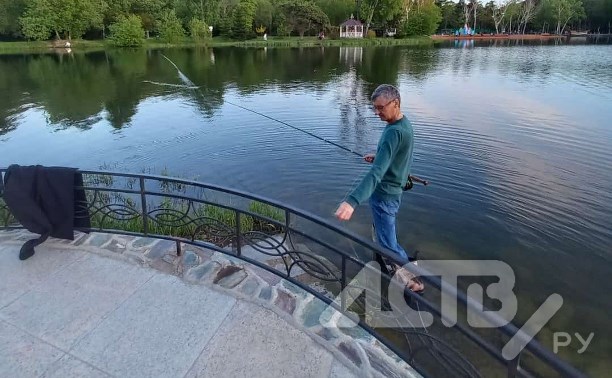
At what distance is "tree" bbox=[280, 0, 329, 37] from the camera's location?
71000 mm

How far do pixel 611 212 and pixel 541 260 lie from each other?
2.69 metres

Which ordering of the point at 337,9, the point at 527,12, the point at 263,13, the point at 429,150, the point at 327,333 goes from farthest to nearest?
1. the point at 527,12
2. the point at 337,9
3. the point at 263,13
4. the point at 429,150
5. the point at 327,333

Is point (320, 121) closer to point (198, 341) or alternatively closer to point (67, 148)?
point (67, 148)

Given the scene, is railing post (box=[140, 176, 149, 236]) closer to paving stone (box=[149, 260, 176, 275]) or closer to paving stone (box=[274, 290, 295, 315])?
paving stone (box=[149, 260, 176, 275])

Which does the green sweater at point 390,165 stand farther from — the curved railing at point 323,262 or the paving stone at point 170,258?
the paving stone at point 170,258

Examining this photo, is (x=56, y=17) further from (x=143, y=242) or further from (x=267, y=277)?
(x=267, y=277)

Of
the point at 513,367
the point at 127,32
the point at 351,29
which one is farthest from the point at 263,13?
the point at 513,367

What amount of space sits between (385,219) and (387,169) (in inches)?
25.7

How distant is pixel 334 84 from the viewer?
2464 centimetres

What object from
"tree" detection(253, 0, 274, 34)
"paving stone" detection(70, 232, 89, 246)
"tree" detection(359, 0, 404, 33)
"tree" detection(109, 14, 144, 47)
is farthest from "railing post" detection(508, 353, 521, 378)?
"tree" detection(359, 0, 404, 33)

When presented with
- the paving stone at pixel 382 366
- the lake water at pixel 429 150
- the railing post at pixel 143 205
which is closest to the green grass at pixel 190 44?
the lake water at pixel 429 150

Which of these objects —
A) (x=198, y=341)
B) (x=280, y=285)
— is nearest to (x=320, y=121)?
(x=280, y=285)

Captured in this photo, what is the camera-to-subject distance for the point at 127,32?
5809cm

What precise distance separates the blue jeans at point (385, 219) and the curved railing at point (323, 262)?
0.38 m
